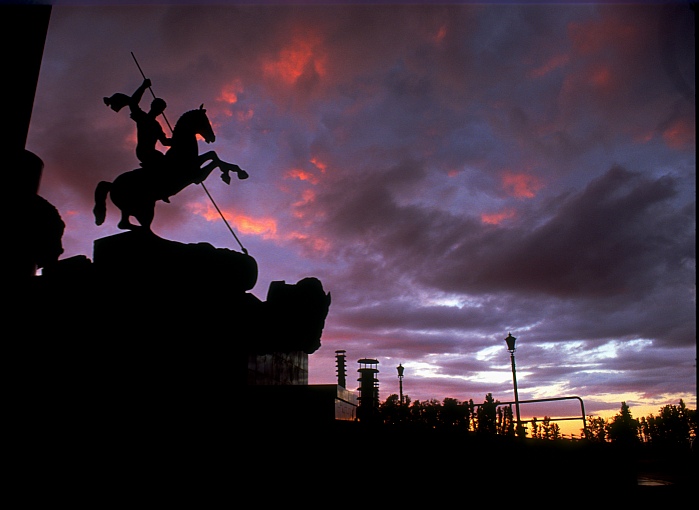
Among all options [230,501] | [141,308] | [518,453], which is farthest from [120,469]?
[518,453]

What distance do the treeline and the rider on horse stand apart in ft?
16.5

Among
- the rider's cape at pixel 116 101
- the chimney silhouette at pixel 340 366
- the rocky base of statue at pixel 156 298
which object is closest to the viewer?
the rocky base of statue at pixel 156 298

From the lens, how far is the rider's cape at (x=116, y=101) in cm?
691

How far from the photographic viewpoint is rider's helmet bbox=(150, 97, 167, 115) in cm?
713

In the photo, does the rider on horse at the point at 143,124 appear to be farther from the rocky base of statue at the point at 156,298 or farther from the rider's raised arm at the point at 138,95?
the rocky base of statue at the point at 156,298

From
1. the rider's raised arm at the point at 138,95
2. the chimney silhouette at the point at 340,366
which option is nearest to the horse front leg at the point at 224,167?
the rider's raised arm at the point at 138,95

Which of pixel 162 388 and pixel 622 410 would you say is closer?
pixel 162 388

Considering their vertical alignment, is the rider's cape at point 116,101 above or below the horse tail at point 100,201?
above

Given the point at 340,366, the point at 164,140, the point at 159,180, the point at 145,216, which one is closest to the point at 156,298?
the point at 145,216

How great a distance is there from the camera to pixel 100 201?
278 inches

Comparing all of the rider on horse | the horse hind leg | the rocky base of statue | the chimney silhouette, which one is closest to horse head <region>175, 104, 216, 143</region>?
the rider on horse

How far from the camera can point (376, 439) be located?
474 cm

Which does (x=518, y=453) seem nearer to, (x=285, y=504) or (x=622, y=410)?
(x=285, y=504)

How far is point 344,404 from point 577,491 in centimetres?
310
